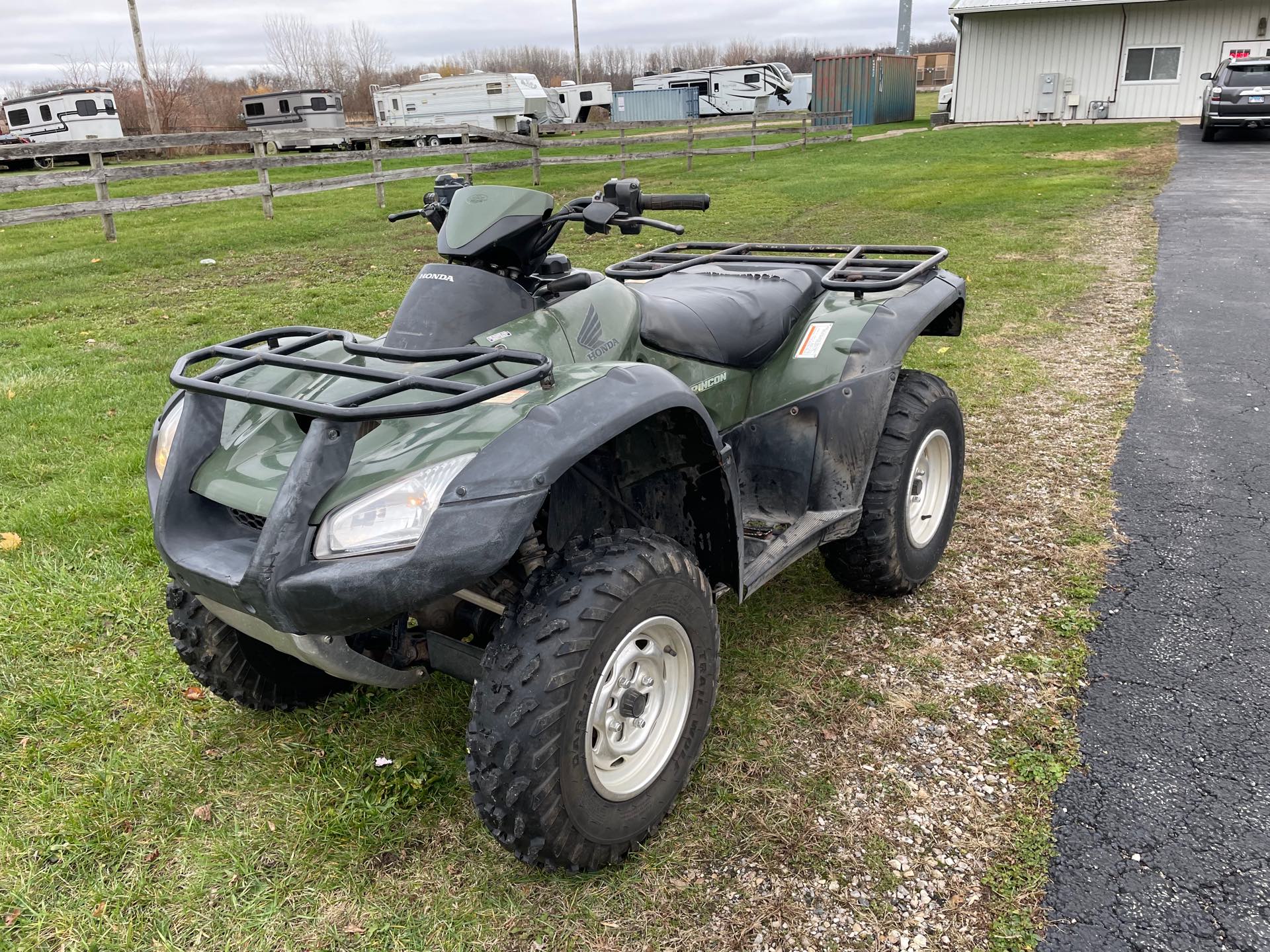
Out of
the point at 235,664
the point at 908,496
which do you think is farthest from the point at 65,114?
Result: the point at 908,496

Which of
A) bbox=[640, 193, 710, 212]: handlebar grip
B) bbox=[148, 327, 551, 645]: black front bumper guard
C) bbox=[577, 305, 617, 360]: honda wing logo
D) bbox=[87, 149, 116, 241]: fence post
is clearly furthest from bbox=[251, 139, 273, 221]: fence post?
bbox=[148, 327, 551, 645]: black front bumper guard

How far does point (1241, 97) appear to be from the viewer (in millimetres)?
21203

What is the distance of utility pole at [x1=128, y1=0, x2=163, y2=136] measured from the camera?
3419cm

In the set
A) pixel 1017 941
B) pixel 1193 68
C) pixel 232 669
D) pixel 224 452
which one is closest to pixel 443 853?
pixel 232 669

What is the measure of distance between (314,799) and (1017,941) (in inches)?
71.0

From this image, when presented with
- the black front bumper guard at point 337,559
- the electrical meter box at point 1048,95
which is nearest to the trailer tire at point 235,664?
the black front bumper guard at point 337,559

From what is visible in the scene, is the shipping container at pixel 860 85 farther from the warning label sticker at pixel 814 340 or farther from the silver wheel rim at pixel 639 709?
the silver wheel rim at pixel 639 709

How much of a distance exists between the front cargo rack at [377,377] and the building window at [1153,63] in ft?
104

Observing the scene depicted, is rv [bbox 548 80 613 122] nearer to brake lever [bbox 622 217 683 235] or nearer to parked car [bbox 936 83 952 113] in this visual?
parked car [bbox 936 83 952 113]

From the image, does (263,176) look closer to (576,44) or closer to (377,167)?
(377,167)

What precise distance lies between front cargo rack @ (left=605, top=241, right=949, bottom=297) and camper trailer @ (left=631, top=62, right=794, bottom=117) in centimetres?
3773

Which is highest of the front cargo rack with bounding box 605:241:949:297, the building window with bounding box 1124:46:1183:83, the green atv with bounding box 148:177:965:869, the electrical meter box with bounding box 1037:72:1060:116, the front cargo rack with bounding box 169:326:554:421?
the building window with bounding box 1124:46:1183:83

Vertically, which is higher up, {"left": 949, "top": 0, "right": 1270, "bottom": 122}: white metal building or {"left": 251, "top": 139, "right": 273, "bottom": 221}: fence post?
{"left": 949, "top": 0, "right": 1270, "bottom": 122}: white metal building

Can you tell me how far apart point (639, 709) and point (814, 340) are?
1561 mm
